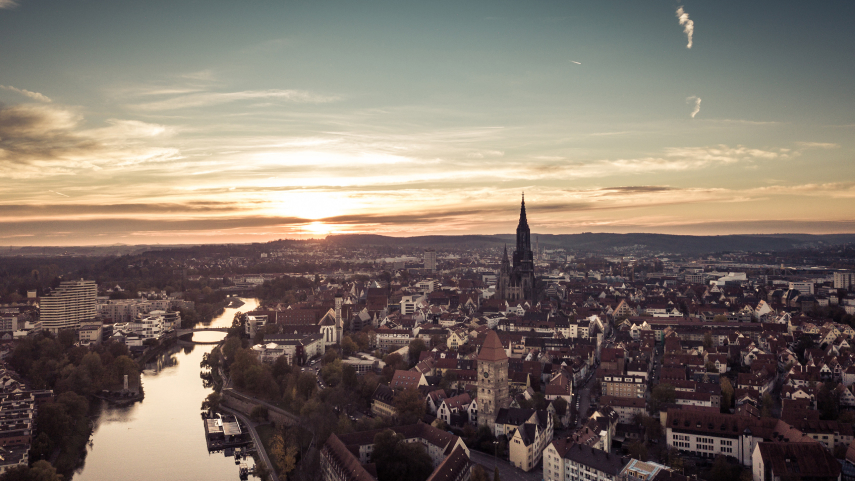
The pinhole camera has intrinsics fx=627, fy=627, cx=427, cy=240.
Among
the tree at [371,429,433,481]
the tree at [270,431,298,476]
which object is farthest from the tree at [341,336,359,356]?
the tree at [371,429,433,481]

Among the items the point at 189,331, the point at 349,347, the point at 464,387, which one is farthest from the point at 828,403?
the point at 189,331

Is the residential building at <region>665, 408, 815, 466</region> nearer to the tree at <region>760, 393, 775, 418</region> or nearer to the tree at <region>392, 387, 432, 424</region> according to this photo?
the tree at <region>760, 393, 775, 418</region>

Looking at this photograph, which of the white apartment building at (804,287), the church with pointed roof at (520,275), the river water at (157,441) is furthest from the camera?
the white apartment building at (804,287)

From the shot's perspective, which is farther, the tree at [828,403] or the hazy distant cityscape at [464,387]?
the tree at [828,403]

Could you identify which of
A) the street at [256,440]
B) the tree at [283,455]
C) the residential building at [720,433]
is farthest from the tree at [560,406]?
the street at [256,440]

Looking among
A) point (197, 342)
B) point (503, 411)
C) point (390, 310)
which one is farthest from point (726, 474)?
point (197, 342)

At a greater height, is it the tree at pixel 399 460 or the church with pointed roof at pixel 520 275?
the church with pointed roof at pixel 520 275

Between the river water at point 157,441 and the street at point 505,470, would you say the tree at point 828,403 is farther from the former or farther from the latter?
the river water at point 157,441

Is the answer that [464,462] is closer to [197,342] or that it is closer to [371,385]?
[371,385]

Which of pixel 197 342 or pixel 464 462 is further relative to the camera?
pixel 197 342
